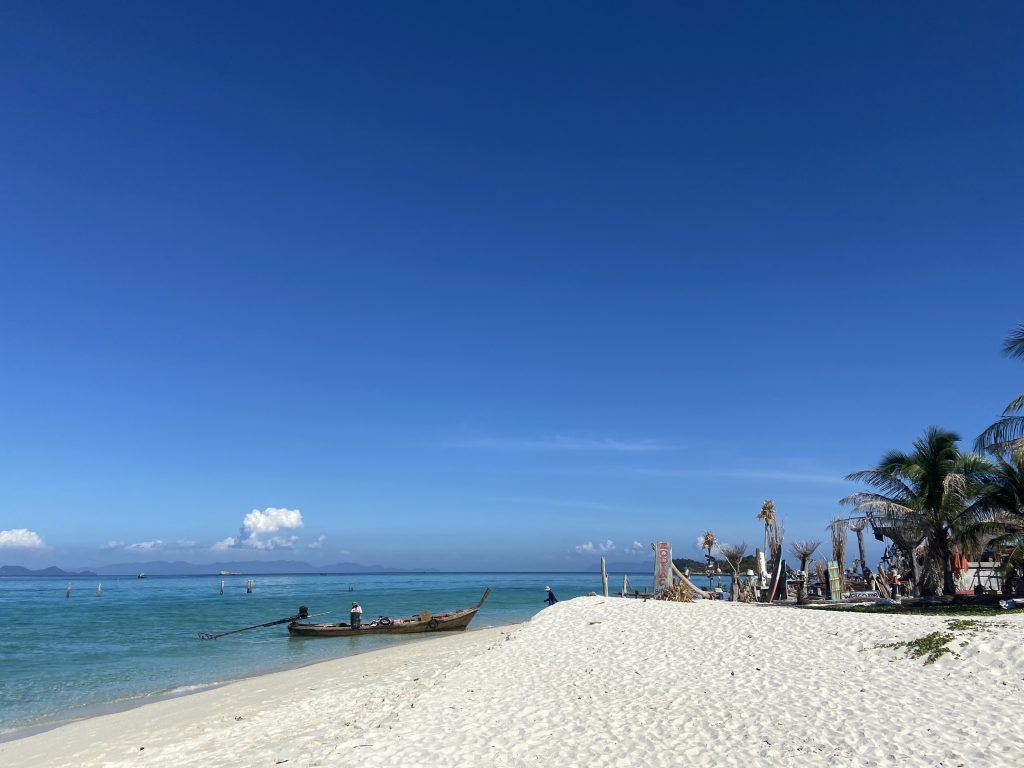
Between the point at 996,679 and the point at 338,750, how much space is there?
10.7m

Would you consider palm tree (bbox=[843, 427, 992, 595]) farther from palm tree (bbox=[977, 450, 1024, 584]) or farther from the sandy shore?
the sandy shore

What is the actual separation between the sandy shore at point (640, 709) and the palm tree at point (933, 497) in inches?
364

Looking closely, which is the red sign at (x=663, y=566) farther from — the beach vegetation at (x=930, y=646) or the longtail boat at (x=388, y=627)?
the beach vegetation at (x=930, y=646)

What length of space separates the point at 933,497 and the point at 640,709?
19823 mm

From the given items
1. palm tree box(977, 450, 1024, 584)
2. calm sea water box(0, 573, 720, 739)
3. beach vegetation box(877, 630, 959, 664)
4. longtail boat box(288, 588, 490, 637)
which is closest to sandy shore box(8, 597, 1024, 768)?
beach vegetation box(877, 630, 959, 664)

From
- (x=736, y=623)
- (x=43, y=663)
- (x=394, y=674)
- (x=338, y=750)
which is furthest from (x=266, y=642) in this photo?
(x=338, y=750)

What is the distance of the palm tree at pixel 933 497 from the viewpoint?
23.8 meters

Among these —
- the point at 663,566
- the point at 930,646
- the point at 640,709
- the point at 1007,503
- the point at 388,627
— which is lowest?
the point at 388,627

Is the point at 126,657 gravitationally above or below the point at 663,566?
below

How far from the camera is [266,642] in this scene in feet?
106

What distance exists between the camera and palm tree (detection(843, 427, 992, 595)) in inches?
937

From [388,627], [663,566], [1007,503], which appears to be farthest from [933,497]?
[388,627]

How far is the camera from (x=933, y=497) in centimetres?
2505

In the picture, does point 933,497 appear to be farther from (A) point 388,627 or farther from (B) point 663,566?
(A) point 388,627
